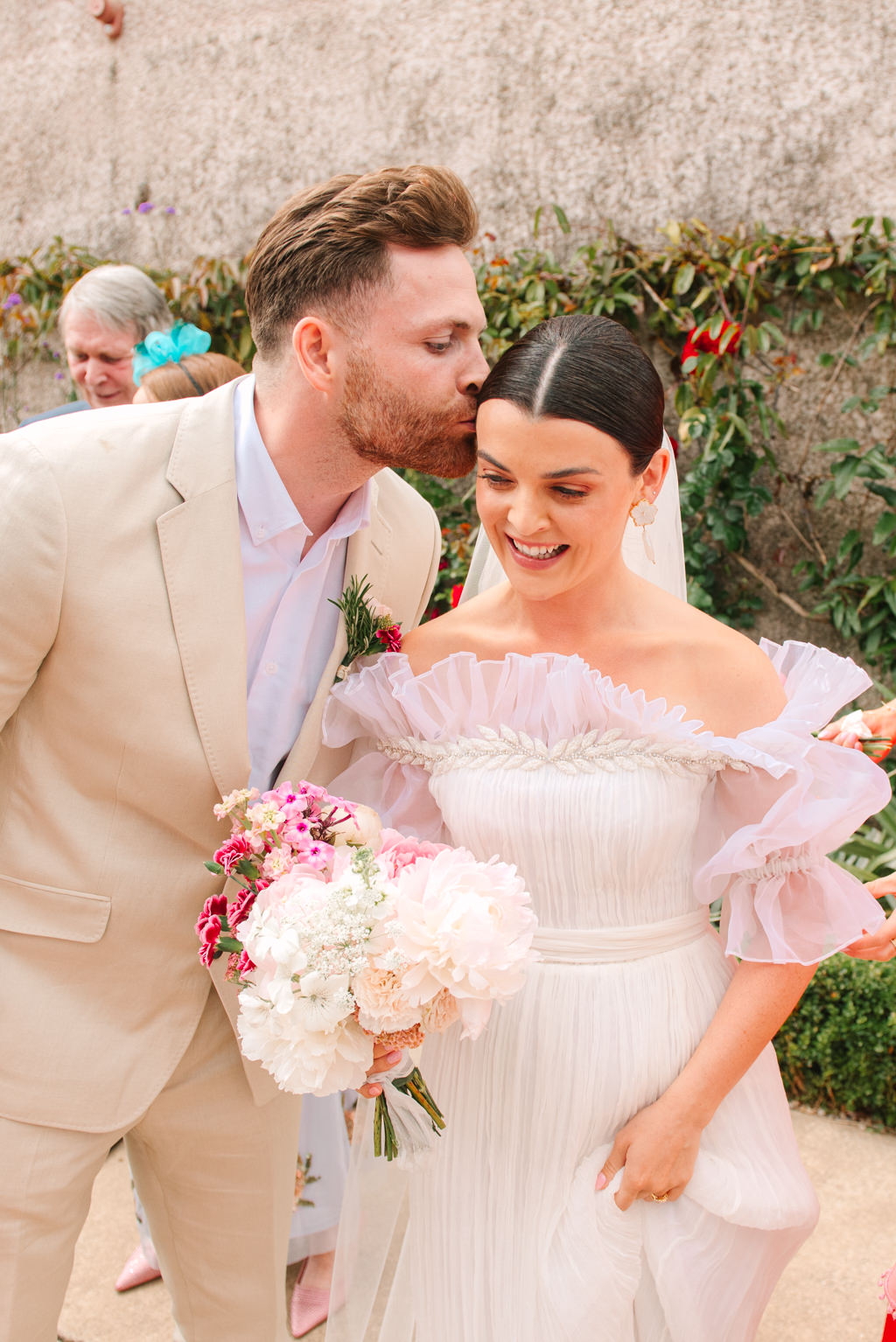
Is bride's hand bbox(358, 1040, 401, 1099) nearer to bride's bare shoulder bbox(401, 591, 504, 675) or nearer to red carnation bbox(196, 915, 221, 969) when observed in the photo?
red carnation bbox(196, 915, 221, 969)

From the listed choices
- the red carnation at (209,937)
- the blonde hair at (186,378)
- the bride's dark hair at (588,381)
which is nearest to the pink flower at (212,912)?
the red carnation at (209,937)

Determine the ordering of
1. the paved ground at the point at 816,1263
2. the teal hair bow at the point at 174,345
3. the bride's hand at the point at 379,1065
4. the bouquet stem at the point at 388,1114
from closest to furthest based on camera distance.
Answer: the bride's hand at the point at 379,1065 → the bouquet stem at the point at 388,1114 → the paved ground at the point at 816,1263 → the teal hair bow at the point at 174,345

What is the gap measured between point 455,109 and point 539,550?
388 cm

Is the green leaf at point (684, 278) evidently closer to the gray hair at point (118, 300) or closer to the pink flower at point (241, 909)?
the gray hair at point (118, 300)

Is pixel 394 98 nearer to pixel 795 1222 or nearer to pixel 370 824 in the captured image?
pixel 370 824

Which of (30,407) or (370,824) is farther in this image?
(30,407)

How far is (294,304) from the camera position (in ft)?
6.40

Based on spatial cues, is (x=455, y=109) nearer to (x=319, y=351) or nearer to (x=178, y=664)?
(x=319, y=351)

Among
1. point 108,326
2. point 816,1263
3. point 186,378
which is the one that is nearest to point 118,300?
point 108,326

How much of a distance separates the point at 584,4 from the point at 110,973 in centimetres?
449

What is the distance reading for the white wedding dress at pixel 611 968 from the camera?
1.71 meters

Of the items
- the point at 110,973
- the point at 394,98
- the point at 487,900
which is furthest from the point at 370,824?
the point at 394,98

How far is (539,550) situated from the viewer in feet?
5.81

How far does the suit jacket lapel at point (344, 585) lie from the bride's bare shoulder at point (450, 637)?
134 mm
